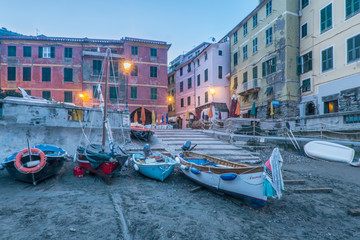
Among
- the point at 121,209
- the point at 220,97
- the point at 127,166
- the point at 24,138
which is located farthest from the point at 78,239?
the point at 220,97

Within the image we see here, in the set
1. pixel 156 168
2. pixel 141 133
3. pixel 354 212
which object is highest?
pixel 141 133

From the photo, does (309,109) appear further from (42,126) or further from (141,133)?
(42,126)

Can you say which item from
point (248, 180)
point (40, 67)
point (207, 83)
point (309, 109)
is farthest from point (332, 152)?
point (40, 67)

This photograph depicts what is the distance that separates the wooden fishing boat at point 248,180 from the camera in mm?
6156

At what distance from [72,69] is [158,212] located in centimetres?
2798

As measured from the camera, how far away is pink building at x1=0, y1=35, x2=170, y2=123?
2803 centimetres

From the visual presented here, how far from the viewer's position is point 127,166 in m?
10.8

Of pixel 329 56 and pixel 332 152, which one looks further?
pixel 329 56

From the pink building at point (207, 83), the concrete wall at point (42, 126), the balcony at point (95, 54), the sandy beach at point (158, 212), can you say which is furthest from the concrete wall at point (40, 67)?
the sandy beach at point (158, 212)

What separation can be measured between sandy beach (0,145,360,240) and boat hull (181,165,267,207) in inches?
11.3

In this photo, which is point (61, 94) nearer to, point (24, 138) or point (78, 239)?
point (24, 138)

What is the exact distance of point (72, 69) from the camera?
28.8 metres

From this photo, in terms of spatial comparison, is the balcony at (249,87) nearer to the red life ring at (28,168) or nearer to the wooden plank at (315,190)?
the wooden plank at (315,190)

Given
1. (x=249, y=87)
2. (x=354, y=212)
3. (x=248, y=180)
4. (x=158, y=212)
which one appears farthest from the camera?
(x=249, y=87)
